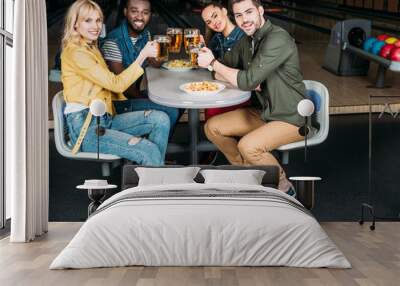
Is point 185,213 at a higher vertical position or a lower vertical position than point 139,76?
lower

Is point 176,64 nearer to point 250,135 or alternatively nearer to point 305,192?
point 250,135

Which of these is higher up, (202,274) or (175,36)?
(175,36)

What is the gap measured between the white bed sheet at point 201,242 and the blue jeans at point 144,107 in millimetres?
2040

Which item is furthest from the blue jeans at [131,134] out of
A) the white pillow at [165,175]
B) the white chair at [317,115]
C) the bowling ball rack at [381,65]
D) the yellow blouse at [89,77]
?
the bowling ball rack at [381,65]

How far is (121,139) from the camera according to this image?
7441 millimetres

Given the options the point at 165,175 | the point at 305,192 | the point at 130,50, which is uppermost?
the point at 130,50

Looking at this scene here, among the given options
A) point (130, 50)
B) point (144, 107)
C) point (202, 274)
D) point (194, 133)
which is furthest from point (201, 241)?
point (130, 50)

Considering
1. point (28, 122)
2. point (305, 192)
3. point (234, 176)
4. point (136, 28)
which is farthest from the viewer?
point (136, 28)

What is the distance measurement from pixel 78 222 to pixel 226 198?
A: 211cm

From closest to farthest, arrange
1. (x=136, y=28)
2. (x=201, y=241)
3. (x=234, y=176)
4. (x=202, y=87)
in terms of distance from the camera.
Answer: (x=201, y=241), (x=234, y=176), (x=202, y=87), (x=136, y=28)

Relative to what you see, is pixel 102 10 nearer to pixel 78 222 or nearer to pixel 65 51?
pixel 65 51

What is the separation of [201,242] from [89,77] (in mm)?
2477

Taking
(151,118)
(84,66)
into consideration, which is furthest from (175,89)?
(84,66)

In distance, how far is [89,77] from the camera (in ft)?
24.4
